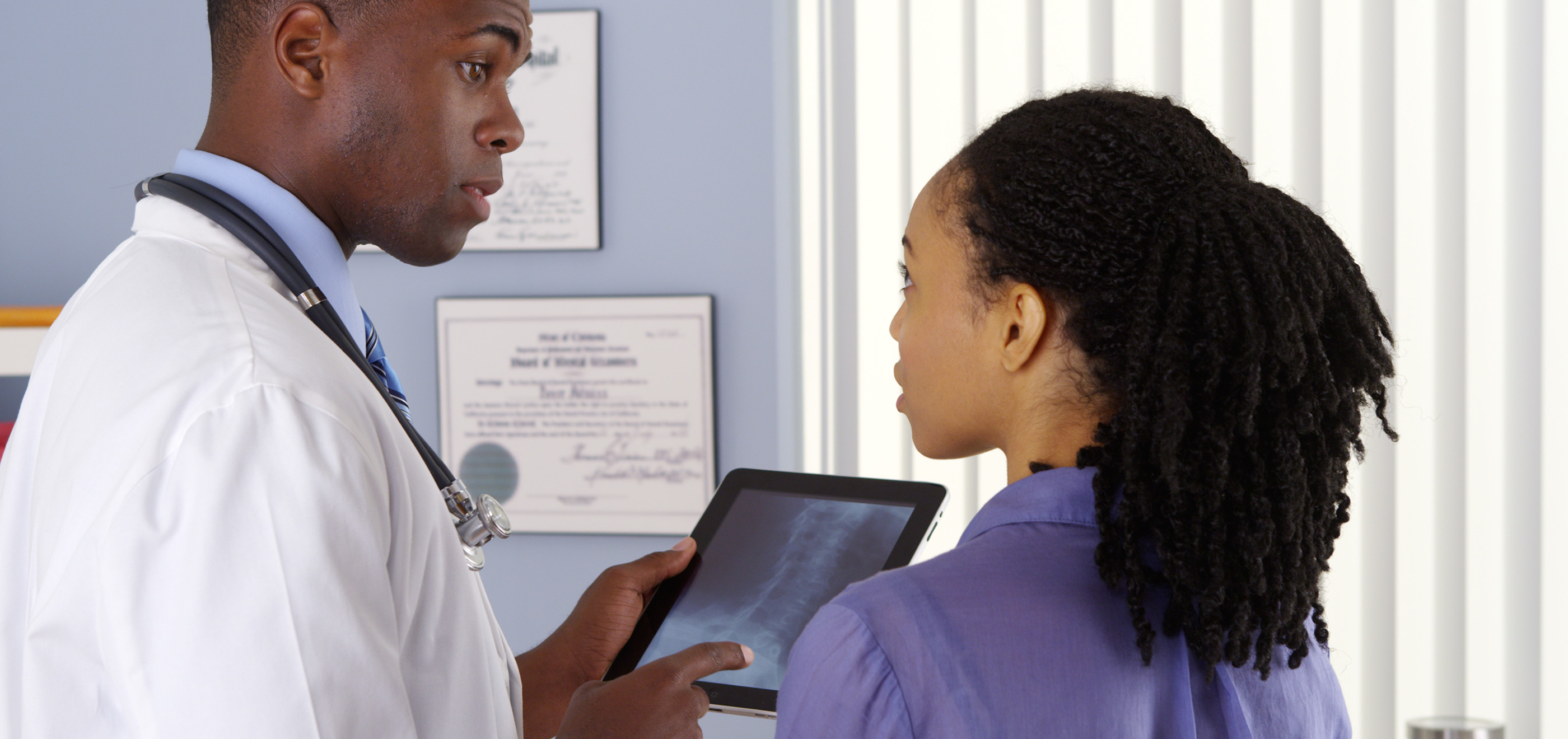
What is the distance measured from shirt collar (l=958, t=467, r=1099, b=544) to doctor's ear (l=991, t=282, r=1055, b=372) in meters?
0.08

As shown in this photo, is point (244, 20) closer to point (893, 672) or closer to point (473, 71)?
point (473, 71)

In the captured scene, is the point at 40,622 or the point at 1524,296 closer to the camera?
the point at 40,622

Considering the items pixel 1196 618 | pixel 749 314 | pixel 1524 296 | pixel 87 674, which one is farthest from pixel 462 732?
pixel 1524 296

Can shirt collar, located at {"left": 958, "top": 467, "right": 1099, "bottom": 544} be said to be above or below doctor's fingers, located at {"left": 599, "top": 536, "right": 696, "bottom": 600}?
above

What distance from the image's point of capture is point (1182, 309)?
2.19ft

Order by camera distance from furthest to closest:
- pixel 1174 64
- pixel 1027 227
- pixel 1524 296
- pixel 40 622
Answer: pixel 1174 64 < pixel 1524 296 < pixel 1027 227 < pixel 40 622

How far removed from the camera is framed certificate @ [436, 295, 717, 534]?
199cm

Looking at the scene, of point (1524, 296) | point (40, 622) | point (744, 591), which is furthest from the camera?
point (1524, 296)

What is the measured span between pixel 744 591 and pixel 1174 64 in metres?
1.33

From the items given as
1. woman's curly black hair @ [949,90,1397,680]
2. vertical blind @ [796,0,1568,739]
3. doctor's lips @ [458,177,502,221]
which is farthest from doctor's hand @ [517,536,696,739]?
vertical blind @ [796,0,1568,739]

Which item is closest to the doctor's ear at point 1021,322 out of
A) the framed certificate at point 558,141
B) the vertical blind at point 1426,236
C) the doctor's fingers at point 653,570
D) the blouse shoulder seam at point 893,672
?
the blouse shoulder seam at point 893,672

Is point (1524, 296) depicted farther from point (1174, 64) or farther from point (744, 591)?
→ point (744, 591)
